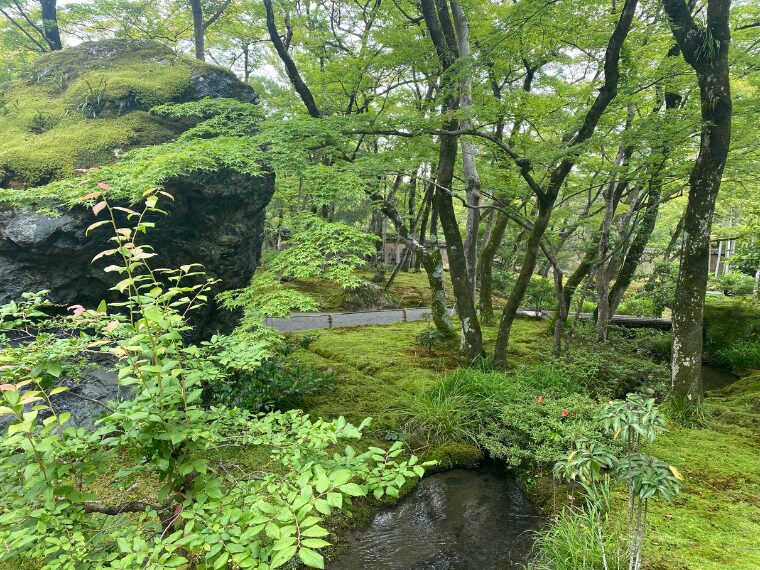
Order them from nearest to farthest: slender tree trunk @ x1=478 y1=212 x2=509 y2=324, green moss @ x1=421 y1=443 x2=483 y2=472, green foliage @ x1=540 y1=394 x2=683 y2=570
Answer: green foliage @ x1=540 y1=394 x2=683 y2=570, green moss @ x1=421 y1=443 x2=483 y2=472, slender tree trunk @ x1=478 y1=212 x2=509 y2=324

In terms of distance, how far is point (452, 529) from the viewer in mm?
3602

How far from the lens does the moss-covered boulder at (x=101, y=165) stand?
184 inches

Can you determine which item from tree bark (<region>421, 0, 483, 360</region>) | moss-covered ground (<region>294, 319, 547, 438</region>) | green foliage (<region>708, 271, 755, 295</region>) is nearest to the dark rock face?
moss-covered ground (<region>294, 319, 547, 438</region>)

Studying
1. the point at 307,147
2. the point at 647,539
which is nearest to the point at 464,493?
the point at 647,539

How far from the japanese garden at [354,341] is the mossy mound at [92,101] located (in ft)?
0.17

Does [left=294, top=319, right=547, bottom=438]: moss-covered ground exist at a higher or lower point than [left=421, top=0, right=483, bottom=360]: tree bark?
lower

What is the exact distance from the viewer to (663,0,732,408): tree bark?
14.9ft

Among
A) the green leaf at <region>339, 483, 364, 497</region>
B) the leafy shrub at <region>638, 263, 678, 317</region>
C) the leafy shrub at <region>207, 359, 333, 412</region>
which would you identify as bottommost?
the leafy shrub at <region>207, 359, 333, 412</region>

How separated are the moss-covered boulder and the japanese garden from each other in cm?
4

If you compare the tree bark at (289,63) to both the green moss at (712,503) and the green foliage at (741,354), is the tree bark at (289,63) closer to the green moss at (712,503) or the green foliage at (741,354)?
the green moss at (712,503)

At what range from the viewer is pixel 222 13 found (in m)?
11.6

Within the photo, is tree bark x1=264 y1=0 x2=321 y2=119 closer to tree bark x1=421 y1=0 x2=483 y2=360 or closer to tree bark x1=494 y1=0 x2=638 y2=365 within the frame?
tree bark x1=421 y1=0 x2=483 y2=360

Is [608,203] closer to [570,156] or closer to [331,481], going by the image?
[570,156]

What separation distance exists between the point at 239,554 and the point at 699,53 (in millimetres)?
6610
